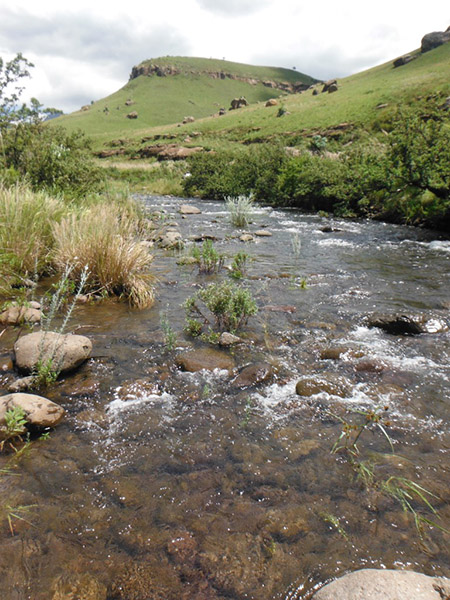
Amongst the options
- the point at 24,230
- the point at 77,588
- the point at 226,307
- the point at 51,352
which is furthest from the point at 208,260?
the point at 77,588

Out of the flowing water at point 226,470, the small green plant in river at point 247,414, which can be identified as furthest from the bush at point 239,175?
the small green plant in river at point 247,414

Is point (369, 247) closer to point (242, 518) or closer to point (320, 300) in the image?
point (320, 300)

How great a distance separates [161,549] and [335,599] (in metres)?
1.01

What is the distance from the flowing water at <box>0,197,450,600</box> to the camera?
219 centimetres

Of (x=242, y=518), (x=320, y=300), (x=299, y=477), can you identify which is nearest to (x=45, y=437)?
(x=242, y=518)

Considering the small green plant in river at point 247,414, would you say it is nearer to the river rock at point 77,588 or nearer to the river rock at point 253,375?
the river rock at point 253,375

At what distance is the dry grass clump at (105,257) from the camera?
6395 mm

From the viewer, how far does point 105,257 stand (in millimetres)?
6422

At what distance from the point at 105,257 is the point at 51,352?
2.72 m

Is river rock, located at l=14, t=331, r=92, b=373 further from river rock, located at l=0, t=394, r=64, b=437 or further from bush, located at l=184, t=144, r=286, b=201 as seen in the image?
bush, located at l=184, t=144, r=286, b=201

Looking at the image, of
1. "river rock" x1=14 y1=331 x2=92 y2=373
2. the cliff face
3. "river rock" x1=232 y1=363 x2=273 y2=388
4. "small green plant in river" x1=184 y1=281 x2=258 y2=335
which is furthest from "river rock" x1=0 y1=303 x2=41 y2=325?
the cliff face

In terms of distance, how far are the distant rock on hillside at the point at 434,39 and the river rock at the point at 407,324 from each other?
11754cm

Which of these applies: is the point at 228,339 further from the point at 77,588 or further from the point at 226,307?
the point at 77,588

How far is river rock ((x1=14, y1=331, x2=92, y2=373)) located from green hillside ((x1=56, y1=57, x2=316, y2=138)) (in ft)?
332
